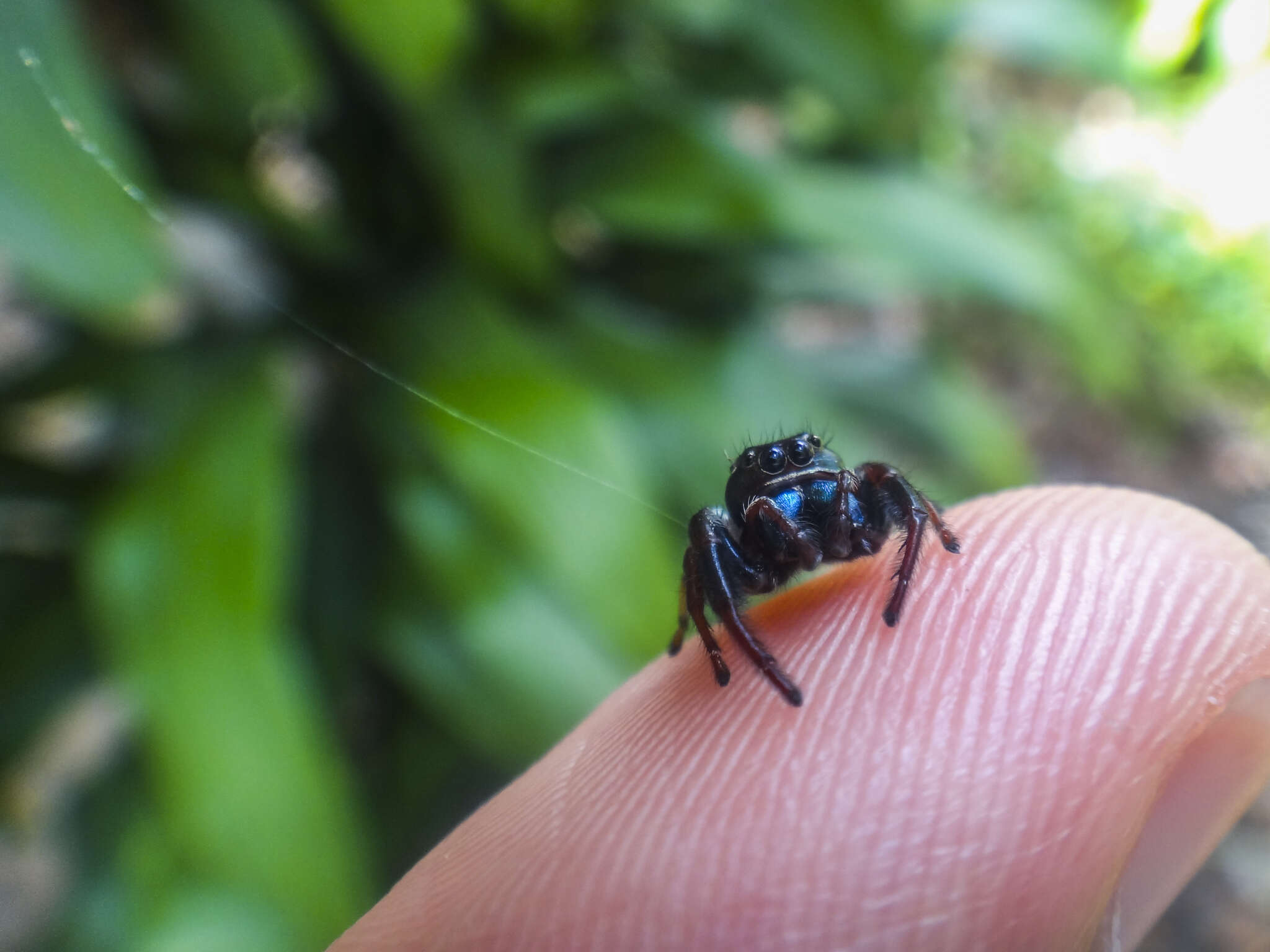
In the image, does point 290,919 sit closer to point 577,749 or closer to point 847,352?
point 577,749

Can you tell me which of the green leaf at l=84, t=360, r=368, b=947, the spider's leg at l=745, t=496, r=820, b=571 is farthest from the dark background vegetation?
the spider's leg at l=745, t=496, r=820, b=571

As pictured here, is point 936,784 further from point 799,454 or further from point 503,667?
point 503,667

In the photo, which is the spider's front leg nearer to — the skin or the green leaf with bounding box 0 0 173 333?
the skin

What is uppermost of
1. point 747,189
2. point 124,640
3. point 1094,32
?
point 1094,32

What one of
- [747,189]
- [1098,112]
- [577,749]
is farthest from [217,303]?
[1098,112]

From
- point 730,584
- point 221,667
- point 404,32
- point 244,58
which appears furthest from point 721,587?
point 244,58

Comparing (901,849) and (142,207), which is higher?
(142,207)
